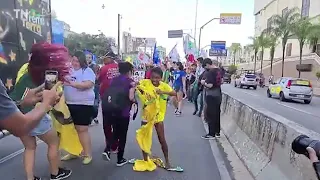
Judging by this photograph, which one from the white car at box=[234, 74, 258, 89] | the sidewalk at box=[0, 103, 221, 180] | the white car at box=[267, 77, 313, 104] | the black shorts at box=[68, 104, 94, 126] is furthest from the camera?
the white car at box=[234, 74, 258, 89]

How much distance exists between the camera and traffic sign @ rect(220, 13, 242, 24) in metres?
32.6

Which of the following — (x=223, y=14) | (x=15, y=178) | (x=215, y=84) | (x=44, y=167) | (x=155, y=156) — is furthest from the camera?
(x=223, y=14)

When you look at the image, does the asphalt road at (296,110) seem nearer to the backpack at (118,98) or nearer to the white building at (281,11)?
the backpack at (118,98)

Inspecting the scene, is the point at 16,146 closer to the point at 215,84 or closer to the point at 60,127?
the point at 60,127

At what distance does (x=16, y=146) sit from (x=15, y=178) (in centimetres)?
203

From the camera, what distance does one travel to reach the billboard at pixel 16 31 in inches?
217

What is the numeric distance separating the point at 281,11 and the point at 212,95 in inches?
2375

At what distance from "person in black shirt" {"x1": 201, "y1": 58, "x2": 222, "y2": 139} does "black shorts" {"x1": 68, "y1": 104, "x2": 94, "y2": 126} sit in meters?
3.24

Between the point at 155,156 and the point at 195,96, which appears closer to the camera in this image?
the point at 155,156

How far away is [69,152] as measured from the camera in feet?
19.4

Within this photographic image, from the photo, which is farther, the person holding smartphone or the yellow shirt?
the yellow shirt

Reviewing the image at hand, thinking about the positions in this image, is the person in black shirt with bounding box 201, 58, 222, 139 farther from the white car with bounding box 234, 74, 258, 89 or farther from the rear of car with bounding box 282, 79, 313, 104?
the white car with bounding box 234, 74, 258, 89

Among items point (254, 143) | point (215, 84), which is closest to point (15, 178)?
point (254, 143)

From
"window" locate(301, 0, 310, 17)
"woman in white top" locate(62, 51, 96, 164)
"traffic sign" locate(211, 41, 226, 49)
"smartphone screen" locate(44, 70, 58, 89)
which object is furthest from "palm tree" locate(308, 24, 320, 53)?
"smartphone screen" locate(44, 70, 58, 89)
